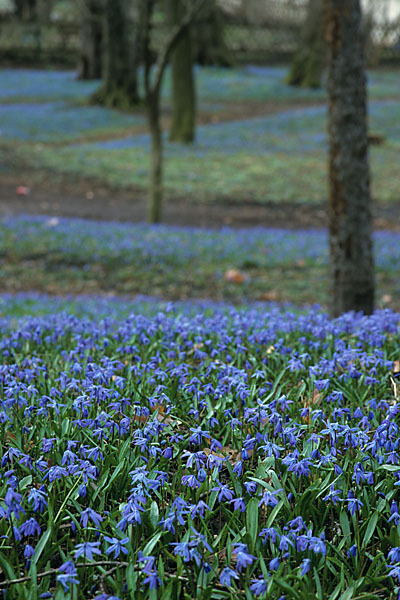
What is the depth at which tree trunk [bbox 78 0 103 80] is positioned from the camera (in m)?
36.7

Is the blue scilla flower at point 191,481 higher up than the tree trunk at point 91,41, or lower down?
lower down

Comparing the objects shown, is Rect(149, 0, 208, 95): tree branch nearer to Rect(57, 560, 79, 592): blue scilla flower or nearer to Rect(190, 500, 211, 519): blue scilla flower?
Rect(190, 500, 211, 519): blue scilla flower

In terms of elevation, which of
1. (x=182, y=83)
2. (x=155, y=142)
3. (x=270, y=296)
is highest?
(x=182, y=83)

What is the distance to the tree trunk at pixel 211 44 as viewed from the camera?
42094 millimetres

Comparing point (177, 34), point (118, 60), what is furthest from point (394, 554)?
point (118, 60)

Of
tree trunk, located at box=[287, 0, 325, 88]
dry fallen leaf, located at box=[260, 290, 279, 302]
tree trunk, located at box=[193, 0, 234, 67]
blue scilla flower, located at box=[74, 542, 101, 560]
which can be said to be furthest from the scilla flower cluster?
tree trunk, located at box=[193, 0, 234, 67]

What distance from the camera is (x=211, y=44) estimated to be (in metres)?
44.1

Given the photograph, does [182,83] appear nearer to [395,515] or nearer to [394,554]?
[395,515]

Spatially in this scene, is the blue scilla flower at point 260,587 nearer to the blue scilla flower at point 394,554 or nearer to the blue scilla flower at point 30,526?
the blue scilla flower at point 394,554

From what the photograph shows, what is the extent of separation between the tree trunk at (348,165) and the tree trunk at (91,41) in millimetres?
32629

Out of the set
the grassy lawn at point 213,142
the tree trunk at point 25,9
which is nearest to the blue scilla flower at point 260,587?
the grassy lawn at point 213,142

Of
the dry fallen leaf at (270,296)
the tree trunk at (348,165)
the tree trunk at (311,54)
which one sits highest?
the tree trunk at (311,54)

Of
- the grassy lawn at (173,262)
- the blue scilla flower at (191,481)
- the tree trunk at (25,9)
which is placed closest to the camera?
the blue scilla flower at (191,481)

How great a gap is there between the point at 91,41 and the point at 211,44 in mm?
9654
